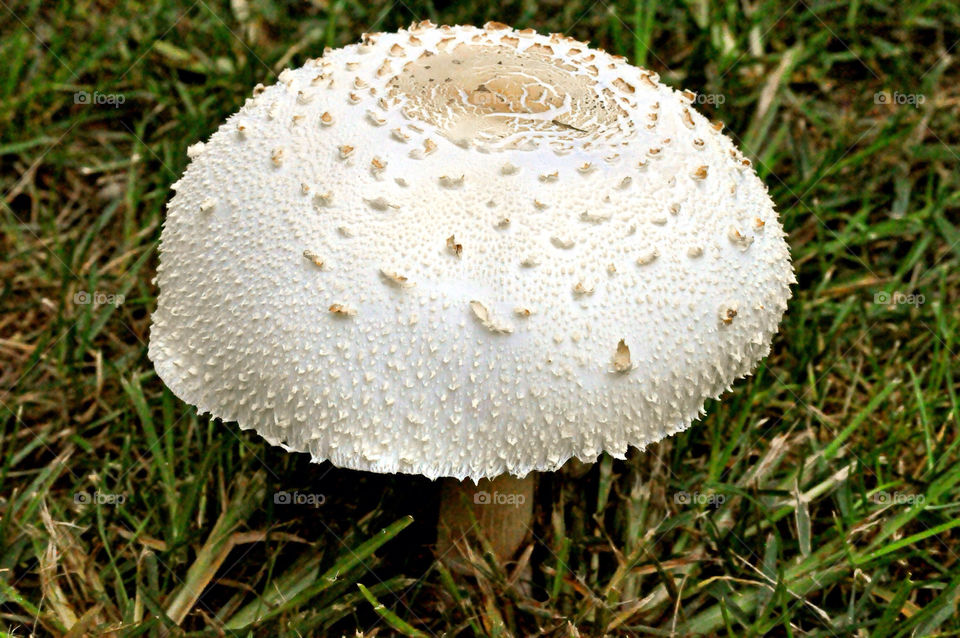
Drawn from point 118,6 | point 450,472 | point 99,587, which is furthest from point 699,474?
point 118,6

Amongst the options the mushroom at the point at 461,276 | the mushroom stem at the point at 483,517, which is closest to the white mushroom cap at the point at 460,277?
the mushroom at the point at 461,276

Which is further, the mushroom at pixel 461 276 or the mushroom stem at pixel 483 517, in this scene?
the mushroom stem at pixel 483 517

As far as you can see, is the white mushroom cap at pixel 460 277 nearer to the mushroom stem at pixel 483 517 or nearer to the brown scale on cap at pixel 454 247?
the brown scale on cap at pixel 454 247

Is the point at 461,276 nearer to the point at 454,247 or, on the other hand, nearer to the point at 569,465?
the point at 454,247

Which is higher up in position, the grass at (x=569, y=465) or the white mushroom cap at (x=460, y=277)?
the white mushroom cap at (x=460, y=277)

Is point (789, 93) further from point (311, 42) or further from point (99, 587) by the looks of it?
point (99, 587)

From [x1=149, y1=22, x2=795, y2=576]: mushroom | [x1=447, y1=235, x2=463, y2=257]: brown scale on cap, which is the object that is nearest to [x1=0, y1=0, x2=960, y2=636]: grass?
[x1=149, y1=22, x2=795, y2=576]: mushroom

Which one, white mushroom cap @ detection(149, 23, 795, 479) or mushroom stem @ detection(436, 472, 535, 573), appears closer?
white mushroom cap @ detection(149, 23, 795, 479)

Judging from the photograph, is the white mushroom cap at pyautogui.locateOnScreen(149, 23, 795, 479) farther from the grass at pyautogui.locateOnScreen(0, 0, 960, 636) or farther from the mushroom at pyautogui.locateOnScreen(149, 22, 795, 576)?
the grass at pyautogui.locateOnScreen(0, 0, 960, 636)

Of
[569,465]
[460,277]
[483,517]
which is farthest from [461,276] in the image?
[569,465]
